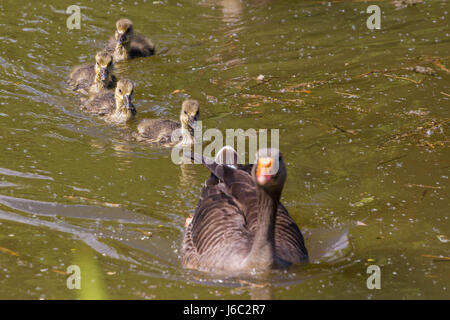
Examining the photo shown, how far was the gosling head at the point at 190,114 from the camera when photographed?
8781mm

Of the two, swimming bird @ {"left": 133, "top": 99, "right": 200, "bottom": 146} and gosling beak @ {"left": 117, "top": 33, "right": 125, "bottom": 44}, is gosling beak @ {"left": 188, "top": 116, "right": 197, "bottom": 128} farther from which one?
gosling beak @ {"left": 117, "top": 33, "right": 125, "bottom": 44}

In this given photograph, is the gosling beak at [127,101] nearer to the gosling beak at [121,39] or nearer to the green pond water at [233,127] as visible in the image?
the green pond water at [233,127]

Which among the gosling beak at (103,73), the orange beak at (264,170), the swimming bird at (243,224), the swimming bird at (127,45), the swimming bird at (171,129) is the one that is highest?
the swimming bird at (127,45)

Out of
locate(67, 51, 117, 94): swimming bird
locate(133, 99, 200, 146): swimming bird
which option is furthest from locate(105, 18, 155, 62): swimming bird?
locate(133, 99, 200, 146): swimming bird

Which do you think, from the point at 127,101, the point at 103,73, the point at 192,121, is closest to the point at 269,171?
the point at 192,121

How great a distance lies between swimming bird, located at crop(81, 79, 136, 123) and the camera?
30.7 ft

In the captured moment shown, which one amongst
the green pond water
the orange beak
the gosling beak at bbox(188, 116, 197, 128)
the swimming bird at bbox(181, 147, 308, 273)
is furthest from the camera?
the gosling beak at bbox(188, 116, 197, 128)

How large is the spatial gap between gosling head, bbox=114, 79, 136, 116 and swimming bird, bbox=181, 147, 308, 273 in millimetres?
2977

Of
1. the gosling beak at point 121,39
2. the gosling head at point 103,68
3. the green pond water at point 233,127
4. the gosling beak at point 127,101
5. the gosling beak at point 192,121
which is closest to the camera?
the green pond water at point 233,127

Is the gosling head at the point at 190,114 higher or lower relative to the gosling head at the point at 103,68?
lower

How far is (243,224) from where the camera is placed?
6.09 metres

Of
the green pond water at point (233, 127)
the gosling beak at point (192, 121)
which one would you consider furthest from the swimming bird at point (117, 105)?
the gosling beak at point (192, 121)

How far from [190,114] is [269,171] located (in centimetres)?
362
